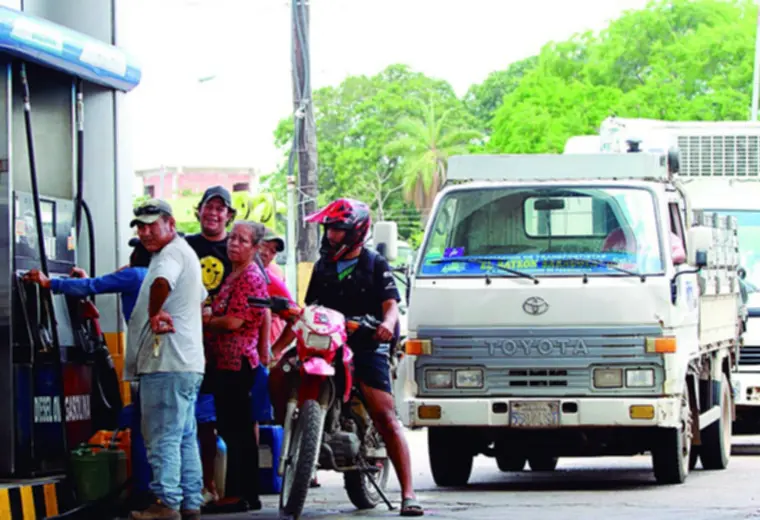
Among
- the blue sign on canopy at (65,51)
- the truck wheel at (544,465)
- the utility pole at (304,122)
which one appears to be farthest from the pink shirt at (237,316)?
the utility pole at (304,122)

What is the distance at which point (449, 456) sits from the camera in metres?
13.1

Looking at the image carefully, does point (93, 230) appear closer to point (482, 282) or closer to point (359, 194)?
point (482, 282)

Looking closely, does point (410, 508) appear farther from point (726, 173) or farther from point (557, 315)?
point (726, 173)

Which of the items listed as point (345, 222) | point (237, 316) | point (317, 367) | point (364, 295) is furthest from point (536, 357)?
point (317, 367)

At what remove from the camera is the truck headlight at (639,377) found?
39.6 feet

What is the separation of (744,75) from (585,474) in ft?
123

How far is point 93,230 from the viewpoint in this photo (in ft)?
35.9

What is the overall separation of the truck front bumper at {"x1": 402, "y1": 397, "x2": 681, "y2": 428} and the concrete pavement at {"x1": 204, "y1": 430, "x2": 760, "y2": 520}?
522 millimetres

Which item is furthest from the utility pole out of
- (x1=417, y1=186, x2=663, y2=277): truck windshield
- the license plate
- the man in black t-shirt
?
the man in black t-shirt

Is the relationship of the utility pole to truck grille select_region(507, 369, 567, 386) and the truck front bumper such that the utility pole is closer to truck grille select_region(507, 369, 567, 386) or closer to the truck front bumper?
the truck front bumper

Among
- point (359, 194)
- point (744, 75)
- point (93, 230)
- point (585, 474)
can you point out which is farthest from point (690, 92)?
point (93, 230)

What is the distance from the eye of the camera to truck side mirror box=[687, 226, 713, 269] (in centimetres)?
1273

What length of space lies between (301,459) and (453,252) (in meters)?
3.94

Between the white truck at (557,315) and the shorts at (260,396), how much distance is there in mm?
2049
